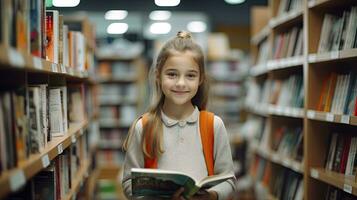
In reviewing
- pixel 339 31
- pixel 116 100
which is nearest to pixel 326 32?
pixel 339 31

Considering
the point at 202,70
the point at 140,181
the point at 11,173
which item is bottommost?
the point at 140,181

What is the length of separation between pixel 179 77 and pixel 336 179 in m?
1.18

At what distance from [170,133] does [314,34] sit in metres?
1.43

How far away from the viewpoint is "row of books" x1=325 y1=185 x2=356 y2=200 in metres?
2.64

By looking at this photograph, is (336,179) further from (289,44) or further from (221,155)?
(289,44)

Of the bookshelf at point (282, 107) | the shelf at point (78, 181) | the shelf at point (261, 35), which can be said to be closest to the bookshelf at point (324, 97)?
the bookshelf at point (282, 107)

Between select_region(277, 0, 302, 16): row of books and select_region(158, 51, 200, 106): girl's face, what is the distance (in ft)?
5.06

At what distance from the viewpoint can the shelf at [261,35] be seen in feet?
14.3

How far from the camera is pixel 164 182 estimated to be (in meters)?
1.85

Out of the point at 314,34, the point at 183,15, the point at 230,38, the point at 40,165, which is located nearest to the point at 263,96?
the point at 314,34

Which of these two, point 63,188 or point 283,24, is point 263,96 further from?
point 63,188

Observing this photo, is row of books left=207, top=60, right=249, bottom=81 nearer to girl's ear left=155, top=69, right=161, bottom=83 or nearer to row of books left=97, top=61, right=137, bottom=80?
row of books left=97, top=61, right=137, bottom=80

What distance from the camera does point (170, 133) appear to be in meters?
2.10

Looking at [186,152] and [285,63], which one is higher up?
[285,63]
